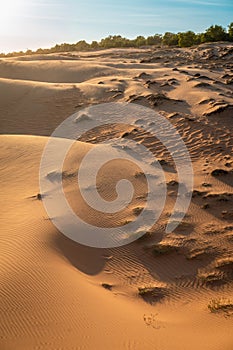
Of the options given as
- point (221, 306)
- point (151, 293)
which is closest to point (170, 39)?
point (151, 293)

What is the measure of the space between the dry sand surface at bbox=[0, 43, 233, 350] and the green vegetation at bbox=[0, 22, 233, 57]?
3151 cm

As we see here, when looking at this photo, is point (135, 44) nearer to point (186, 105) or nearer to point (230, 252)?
point (186, 105)

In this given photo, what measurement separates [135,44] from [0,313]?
176 feet

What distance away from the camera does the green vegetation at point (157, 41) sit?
4338 cm

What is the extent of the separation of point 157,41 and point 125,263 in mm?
53875

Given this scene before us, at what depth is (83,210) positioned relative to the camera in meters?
8.74

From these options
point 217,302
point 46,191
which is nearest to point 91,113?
point 46,191

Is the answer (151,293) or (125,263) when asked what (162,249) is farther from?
(151,293)

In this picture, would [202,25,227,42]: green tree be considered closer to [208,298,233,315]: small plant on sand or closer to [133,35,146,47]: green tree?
[133,35,146,47]: green tree

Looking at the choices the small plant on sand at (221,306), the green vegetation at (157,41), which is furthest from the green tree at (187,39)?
the small plant on sand at (221,306)

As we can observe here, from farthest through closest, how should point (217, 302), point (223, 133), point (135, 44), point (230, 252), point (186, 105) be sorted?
point (135, 44) < point (186, 105) < point (223, 133) < point (230, 252) < point (217, 302)

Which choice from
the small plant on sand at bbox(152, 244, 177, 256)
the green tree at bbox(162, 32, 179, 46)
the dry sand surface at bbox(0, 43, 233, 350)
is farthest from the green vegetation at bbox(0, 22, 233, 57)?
the small plant on sand at bbox(152, 244, 177, 256)

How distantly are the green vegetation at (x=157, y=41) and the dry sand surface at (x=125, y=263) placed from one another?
31.5 metres

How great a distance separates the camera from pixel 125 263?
7.33m
